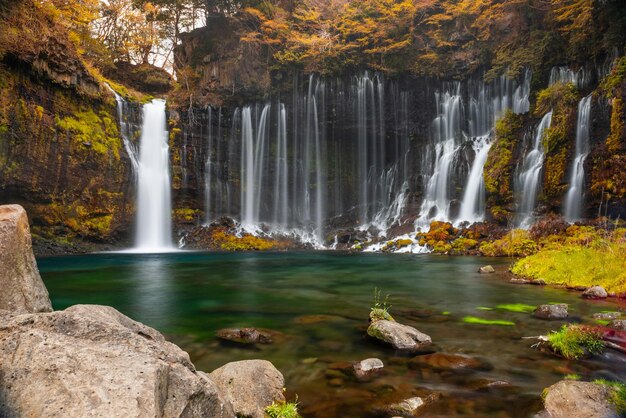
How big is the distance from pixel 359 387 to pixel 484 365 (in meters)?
1.75

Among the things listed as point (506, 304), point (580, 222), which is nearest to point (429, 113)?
point (580, 222)

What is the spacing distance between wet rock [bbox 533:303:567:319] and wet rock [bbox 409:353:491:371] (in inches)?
109

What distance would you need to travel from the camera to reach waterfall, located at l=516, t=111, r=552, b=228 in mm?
21938

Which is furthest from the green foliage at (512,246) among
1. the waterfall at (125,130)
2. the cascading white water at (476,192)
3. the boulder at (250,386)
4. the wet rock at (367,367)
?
the waterfall at (125,130)

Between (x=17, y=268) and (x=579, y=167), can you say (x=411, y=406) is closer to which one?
(x=17, y=268)

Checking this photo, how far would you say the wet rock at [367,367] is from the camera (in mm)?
4492

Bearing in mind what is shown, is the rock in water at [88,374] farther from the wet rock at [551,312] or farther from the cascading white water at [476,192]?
the cascading white water at [476,192]

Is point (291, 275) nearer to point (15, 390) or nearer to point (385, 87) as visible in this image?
point (15, 390)

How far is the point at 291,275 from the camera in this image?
14.5 metres

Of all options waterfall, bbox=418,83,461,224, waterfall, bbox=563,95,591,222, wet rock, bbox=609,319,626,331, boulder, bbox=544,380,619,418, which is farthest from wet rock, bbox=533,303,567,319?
waterfall, bbox=418,83,461,224

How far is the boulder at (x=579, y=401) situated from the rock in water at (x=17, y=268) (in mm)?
5017

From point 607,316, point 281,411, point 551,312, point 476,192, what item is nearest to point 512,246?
point 476,192

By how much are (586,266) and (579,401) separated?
8.23 metres

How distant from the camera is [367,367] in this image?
4621mm
